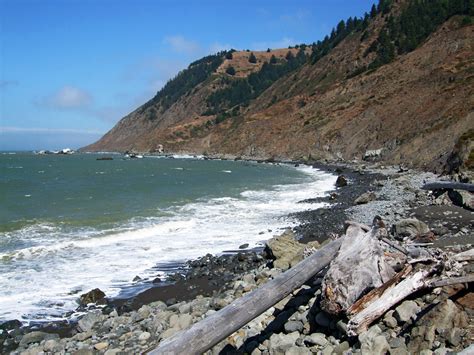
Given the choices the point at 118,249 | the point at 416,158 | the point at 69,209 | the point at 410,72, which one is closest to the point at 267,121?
the point at 410,72

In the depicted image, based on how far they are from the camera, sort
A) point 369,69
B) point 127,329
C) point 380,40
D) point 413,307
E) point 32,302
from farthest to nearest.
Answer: point 380,40, point 369,69, point 32,302, point 127,329, point 413,307

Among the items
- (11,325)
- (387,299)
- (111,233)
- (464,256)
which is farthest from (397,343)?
(111,233)

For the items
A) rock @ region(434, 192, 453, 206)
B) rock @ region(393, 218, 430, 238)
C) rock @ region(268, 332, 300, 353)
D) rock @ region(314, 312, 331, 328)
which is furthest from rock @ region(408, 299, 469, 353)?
rock @ region(434, 192, 453, 206)

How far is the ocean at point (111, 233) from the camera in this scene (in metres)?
13.3

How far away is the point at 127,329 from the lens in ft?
31.8

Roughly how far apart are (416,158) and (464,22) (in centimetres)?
4745

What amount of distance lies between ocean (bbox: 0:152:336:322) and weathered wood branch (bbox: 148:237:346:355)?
705 cm

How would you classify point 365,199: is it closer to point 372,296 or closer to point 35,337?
point 35,337

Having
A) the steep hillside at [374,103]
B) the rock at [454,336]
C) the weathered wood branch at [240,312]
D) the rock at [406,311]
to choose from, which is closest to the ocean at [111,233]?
the weathered wood branch at [240,312]

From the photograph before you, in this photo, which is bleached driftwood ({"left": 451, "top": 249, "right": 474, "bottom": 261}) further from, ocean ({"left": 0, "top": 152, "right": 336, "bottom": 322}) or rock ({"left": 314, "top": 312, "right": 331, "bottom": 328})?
ocean ({"left": 0, "top": 152, "right": 336, "bottom": 322})

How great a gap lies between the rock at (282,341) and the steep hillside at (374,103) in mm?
26246

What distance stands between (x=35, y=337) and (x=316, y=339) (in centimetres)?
672

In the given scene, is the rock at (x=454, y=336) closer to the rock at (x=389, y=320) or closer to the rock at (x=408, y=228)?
the rock at (x=389, y=320)

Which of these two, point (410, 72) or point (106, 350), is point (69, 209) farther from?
point (410, 72)
